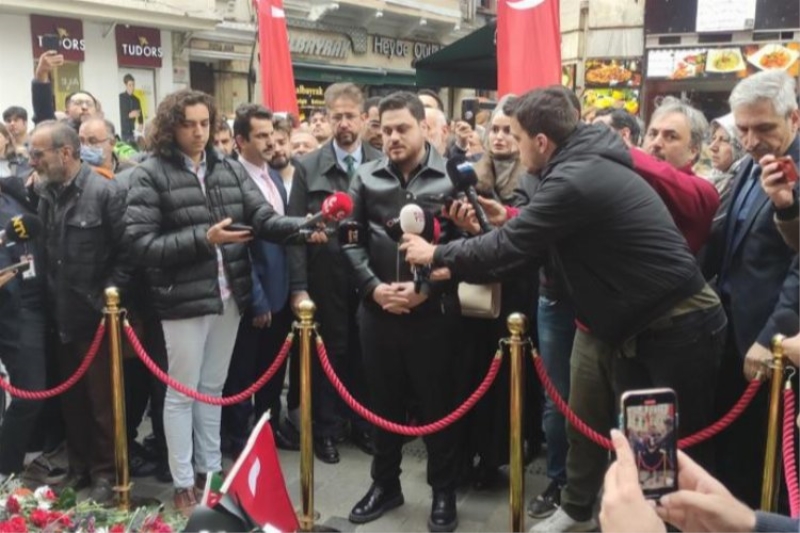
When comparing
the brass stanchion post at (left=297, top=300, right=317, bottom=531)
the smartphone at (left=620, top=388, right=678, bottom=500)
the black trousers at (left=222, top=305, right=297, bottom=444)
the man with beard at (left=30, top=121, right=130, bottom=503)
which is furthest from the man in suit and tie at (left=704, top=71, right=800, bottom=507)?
the man with beard at (left=30, top=121, right=130, bottom=503)

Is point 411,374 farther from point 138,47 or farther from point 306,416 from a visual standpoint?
point 138,47

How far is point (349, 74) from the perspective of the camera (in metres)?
22.4

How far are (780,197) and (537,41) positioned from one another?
241cm

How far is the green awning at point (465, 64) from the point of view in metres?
8.92

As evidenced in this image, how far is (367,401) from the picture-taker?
5184 mm

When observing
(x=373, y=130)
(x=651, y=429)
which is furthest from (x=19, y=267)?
(x=651, y=429)

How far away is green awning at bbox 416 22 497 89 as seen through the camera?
8.92 m

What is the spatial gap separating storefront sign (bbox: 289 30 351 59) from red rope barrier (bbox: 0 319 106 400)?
16.9 m

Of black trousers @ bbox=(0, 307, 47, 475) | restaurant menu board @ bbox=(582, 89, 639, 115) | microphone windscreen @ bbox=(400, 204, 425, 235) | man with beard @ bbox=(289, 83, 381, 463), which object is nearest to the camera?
microphone windscreen @ bbox=(400, 204, 425, 235)

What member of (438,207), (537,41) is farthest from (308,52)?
(438,207)

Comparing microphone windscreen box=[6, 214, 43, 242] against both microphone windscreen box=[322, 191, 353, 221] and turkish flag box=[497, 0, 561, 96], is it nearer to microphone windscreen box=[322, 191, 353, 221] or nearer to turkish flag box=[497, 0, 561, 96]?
microphone windscreen box=[322, 191, 353, 221]

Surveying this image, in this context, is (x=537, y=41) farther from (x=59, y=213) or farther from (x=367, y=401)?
(x=59, y=213)

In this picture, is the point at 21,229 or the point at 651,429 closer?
the point at 651,429

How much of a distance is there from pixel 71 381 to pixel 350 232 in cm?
174
